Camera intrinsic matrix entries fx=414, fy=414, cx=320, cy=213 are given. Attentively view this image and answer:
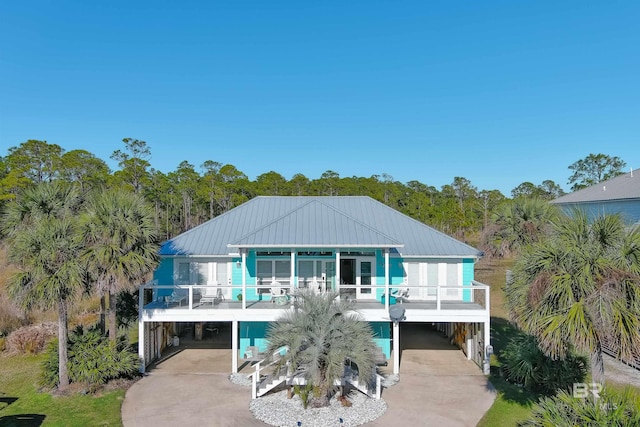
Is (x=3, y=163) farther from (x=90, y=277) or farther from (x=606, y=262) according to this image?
(x=606, y=262)

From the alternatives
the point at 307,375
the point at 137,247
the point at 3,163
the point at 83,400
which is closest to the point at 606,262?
the point at 307,375

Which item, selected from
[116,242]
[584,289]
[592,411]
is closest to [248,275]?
[116,242]

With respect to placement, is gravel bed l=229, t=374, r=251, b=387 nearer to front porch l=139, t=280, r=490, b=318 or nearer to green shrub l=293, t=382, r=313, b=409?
green shrub l=293, t=382, r=313, b=409

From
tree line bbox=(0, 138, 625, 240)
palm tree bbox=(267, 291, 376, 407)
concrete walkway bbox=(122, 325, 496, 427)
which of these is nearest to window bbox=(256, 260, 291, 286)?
concrete walkway bbox=(122, 325, 496, 427)

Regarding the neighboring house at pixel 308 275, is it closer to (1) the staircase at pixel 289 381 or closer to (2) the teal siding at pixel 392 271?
(2) the teal siding at pixel 392 271

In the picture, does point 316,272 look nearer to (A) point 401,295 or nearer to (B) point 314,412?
(A) point 401,295
